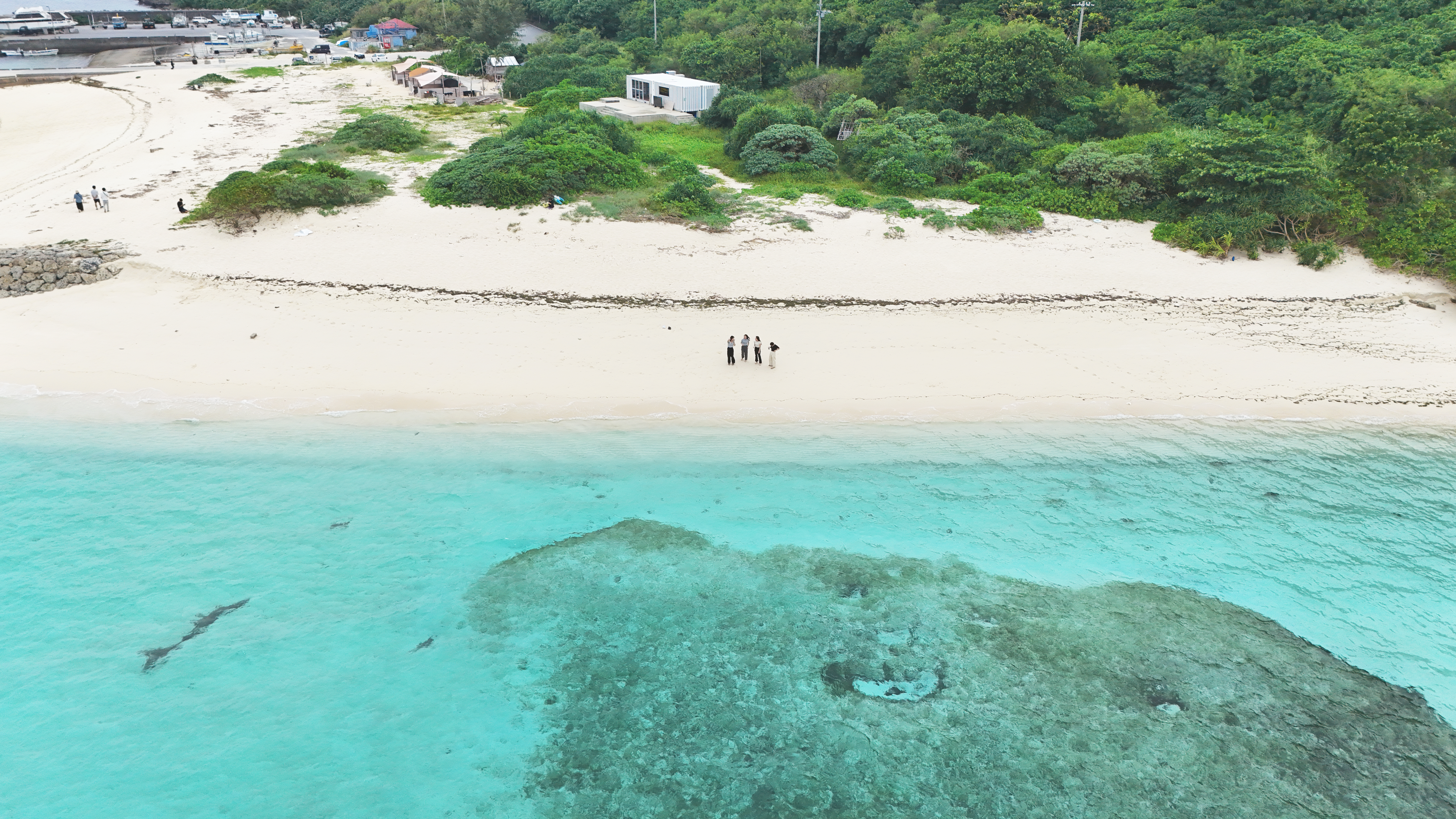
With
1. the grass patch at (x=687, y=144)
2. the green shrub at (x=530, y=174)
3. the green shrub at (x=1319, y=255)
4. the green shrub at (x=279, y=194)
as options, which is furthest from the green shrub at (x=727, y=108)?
the green shrub at (x=1319, y=255)

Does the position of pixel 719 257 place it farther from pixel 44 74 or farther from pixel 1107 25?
pixel 44 74

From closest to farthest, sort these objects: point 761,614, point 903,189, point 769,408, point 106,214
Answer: point 761,614 < point 769,408 < point 106,214 < point 903,189

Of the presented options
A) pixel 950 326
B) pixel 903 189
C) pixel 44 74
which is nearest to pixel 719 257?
pixel 950 326

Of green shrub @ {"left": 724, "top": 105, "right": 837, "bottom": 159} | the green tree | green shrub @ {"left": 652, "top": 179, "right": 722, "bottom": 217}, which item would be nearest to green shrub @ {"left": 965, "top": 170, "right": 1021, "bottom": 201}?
the green tree

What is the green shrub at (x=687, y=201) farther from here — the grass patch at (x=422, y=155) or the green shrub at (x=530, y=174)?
the grass patch at (x=422, y=155)

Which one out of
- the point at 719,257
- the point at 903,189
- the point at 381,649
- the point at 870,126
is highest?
the point at 870,126

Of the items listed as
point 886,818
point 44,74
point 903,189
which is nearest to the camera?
point 886,818
